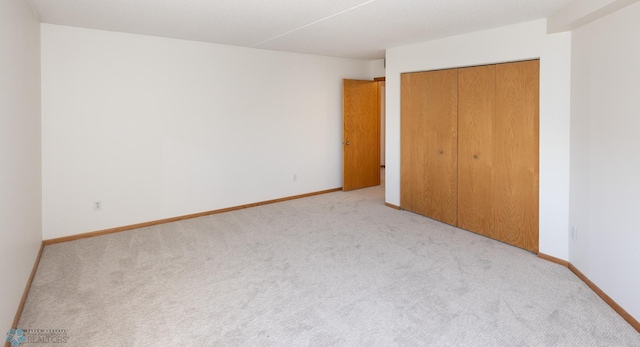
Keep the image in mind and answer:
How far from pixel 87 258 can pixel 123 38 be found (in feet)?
7.95

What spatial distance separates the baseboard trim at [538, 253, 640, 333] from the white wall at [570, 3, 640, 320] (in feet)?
0.11

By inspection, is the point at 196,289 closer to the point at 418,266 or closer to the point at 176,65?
the point at 418,266

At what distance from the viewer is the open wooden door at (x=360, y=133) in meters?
6.42

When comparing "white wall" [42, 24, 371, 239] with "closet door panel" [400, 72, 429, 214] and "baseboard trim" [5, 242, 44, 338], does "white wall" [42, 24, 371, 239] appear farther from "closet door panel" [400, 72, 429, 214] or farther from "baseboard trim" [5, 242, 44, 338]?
"closet door panel" [400, 72, 429, 214]

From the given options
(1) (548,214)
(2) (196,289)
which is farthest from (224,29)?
(1) (548,214)

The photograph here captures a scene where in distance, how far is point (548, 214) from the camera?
3.50 meters

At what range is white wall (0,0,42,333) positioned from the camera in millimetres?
2242

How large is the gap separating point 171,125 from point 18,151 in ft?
6.82

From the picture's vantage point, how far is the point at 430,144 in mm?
4758

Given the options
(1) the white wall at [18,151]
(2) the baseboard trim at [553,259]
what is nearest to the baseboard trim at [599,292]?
(2) the baseboard trim at [553,259]

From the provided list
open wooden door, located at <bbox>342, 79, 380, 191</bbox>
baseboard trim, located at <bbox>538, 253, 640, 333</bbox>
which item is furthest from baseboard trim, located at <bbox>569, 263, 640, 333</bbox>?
open wooden door, located at <bbox>342, 79, 380, 191</bbox>

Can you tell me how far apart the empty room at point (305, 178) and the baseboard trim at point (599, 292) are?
1cm

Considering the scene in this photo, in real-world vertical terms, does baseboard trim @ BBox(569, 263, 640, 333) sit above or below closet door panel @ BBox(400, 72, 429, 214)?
below

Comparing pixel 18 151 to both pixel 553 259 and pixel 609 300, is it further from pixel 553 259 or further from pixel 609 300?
pixel 553 259
